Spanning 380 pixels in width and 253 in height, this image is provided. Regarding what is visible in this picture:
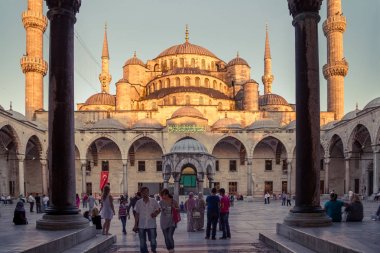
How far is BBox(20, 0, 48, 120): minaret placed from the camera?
37.6 meters

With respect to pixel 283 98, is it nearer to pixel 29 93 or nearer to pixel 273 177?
pixel 273 177

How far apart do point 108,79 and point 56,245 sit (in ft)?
147

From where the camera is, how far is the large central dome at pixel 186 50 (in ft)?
165

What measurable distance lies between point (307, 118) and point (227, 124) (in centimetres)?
3124

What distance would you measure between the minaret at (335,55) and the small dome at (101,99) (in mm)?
21166

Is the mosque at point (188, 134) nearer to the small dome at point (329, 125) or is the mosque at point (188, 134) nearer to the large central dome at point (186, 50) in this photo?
the small dome at point (329, 125)

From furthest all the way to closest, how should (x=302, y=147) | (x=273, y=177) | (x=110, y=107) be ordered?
(x=110, y=107), (x=273, y=177), (x=302, y=147)

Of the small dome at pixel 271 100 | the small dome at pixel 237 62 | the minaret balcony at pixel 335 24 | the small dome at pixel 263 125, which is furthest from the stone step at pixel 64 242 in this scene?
the small dome at pixel 237 62

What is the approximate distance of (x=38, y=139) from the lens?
34594 mm

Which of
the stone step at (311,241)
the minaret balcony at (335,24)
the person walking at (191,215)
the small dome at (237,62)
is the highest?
the minaret balcony at (335,24)

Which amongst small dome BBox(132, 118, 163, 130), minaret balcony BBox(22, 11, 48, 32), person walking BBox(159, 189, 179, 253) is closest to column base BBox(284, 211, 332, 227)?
person walking BBox(159, 189, 179, 253)

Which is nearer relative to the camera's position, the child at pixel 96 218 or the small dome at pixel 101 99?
the child at pixel 96 218

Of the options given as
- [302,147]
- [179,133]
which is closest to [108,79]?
[179,133]

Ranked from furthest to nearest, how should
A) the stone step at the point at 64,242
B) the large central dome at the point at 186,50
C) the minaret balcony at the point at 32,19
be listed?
the large central dome at the point at 186,50, the minaret balcony at the point at 32,19, the stone step at the point at 64,242
